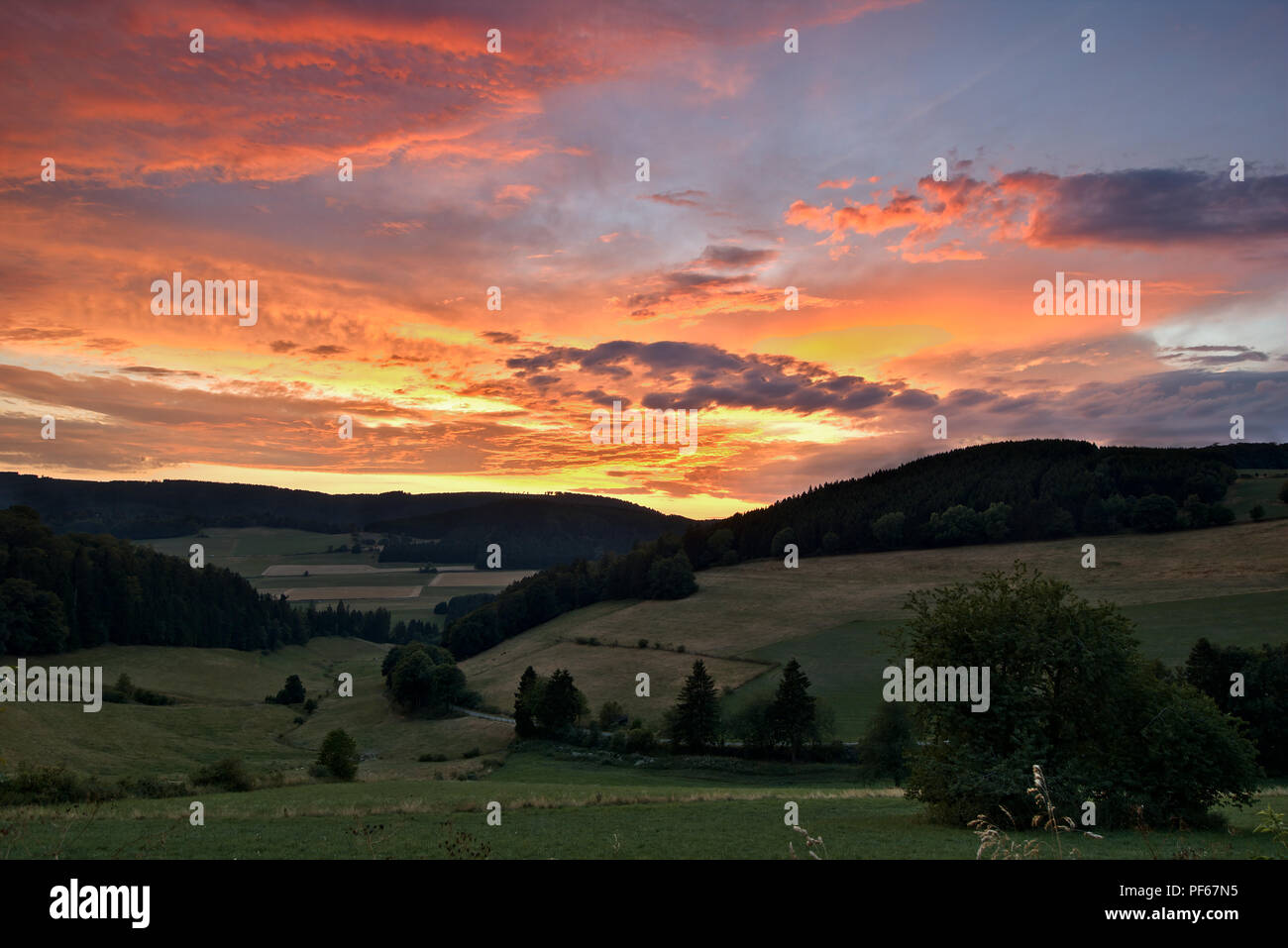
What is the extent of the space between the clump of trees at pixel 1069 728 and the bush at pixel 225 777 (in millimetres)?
34584

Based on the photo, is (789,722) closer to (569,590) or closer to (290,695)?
(290,695)

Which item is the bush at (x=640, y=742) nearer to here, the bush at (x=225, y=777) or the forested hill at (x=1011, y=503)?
the bush at (x=225, y=777)

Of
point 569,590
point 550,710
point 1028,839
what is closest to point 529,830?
point 1028,839

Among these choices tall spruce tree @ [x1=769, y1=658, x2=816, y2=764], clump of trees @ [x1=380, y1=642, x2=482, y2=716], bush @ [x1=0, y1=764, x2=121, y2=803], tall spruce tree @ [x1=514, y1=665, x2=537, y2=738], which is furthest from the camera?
clump of trees @ [x1=380, y1=642, x2=482, y2=716]

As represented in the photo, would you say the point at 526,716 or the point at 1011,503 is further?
→ the point at 1011,503

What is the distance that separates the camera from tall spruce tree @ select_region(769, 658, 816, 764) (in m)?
80.1

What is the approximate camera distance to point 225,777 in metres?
40.6

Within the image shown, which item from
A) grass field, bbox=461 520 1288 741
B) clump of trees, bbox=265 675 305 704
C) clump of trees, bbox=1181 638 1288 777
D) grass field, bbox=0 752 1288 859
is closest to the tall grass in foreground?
grass field, bbox=0 752 1288 859

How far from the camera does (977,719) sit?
27.5 meters

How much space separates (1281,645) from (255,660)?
17089 centimetres

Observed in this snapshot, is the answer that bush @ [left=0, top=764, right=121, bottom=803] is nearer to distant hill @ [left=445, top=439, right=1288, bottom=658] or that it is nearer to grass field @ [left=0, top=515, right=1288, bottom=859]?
grass field @ [left=0, top=515, right=1288, bottom=859]

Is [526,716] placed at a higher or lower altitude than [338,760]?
lower

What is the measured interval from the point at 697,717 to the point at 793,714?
1177cm

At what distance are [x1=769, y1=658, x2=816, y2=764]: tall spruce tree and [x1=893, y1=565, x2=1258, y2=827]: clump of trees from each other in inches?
2104
